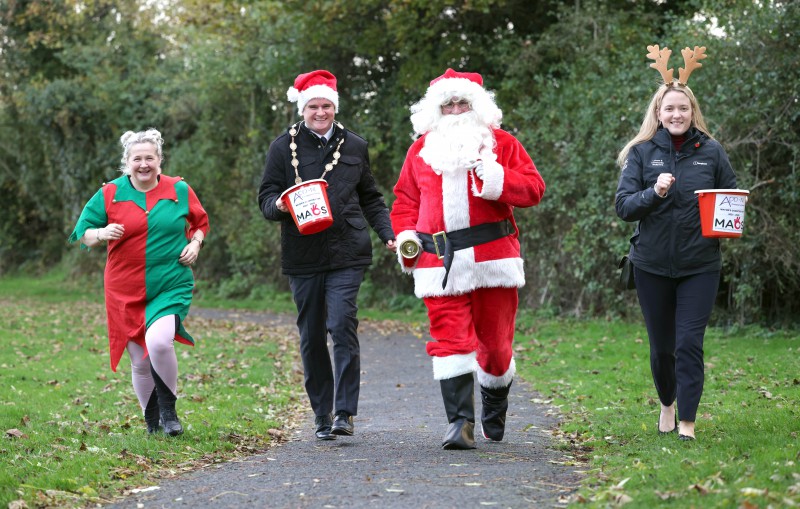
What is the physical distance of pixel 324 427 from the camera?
7.11 metres

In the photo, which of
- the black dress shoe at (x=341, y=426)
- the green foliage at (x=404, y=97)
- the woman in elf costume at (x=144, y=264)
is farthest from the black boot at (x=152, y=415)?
the green foliage at (x=404, y=97)

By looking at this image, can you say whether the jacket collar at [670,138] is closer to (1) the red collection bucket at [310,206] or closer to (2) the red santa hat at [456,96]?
(2) the red santa hat at [456,96]

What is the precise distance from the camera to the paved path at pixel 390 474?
509 cm

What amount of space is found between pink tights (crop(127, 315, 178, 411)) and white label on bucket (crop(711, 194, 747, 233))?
343cm

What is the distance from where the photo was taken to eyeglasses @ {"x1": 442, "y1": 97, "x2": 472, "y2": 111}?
6746 millimetres

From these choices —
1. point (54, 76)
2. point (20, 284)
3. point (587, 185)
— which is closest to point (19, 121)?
point (54, 76)

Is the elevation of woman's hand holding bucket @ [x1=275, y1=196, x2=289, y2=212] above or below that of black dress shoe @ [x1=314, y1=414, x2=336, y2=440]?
above

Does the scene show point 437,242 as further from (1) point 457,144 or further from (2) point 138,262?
(2) point 138,262

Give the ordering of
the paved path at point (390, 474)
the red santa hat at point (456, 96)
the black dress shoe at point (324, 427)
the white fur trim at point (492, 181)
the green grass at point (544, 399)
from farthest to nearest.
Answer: the black dress shoe at point (324, 427)
the red santa hat at point (456, 96)
the white fur trim at point (492, 181)
the green grass at point (544, 399)
the paved path at point (390, 474)

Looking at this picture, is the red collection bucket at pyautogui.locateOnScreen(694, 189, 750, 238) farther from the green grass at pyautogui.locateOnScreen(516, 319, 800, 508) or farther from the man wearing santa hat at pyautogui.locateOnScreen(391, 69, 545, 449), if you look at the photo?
the green grass at pyautogui.locateOnScreen(516, 319, 800, 508)

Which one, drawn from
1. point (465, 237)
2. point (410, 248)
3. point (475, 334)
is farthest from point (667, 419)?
point (410, 248)

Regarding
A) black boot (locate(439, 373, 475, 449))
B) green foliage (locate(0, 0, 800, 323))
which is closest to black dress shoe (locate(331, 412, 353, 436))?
black boot (locate(439, 373, 475, 449))

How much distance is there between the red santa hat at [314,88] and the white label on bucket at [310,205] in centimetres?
78

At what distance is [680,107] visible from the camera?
6457 millimetres
